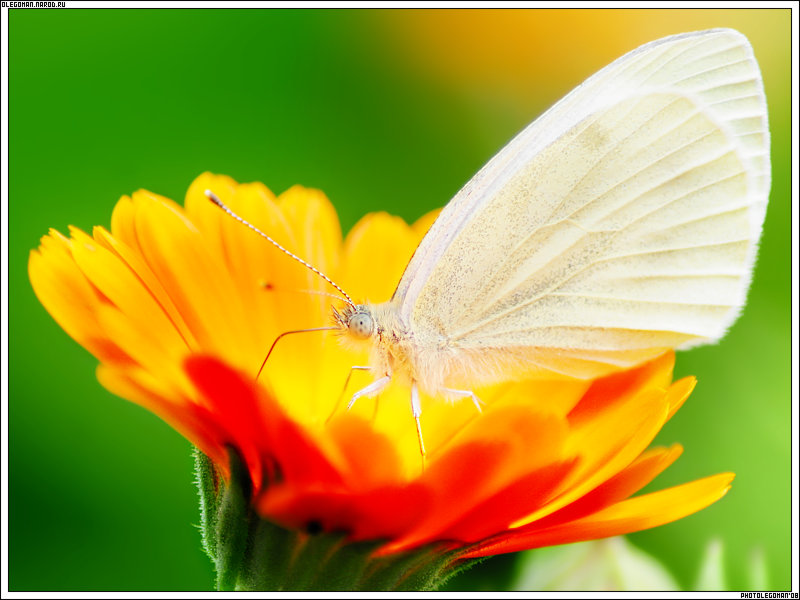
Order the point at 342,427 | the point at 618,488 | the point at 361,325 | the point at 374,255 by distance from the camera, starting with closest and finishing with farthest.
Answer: the point at 342,427 → the point at 618,488 → the point at 361,325 → the point at 374,255

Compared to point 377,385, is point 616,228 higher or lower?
higher

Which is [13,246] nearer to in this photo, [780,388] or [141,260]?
[141,260]

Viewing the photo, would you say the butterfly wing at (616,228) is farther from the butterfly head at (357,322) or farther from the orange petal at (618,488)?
the orange petal at (618,488)

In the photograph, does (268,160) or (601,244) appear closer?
(601,244)

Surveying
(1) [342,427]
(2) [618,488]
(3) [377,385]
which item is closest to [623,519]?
(2) [618,488]

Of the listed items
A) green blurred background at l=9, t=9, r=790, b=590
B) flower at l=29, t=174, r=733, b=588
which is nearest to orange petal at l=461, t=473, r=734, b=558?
flower at l=29, t=174, r=733, b=588

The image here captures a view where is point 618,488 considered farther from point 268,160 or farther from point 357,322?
point 268,160

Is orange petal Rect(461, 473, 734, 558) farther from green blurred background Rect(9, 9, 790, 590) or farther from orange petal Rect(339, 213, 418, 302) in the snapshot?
orange petal Rect(339, 213, 418, 302)

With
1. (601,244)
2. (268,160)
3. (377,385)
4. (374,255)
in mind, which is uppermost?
(268,160)
